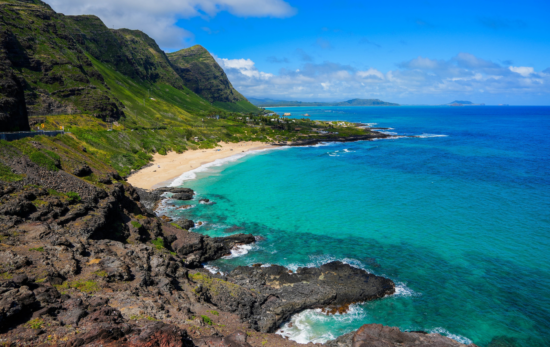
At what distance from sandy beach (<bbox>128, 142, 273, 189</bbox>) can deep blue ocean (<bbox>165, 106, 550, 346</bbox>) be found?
7.23 metres

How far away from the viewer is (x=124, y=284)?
65.5 ft

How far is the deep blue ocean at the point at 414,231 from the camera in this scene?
2539 centimetres

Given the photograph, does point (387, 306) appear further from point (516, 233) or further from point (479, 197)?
point (479, 197)

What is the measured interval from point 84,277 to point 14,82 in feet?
97.7

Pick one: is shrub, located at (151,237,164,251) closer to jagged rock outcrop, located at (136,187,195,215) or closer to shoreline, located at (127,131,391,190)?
jagged rock outcrop, located at (136,187,195,215)

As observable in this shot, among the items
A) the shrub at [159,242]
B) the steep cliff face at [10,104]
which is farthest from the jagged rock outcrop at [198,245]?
the steep cliff face at [10,104]

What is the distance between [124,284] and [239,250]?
18474mm

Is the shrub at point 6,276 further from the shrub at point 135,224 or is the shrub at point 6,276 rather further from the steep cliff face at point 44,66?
the steep cliff face at point 44,66

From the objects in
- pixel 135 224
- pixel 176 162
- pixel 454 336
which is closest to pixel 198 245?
pixel 135 224

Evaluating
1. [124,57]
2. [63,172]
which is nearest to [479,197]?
[63,172]

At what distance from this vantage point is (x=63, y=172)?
31.0 metres

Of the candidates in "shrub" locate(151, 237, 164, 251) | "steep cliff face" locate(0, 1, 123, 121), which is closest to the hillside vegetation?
"steep cliff face" locate(0, 1, 123, 121)

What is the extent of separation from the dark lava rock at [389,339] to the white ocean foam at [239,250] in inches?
697

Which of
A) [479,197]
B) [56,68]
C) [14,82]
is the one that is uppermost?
[56,68]
